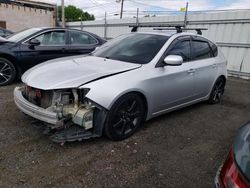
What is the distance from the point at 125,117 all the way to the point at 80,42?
405cm

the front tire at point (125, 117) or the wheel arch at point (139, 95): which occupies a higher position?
the wheel arch at point (139, 95)

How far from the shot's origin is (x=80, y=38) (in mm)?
6754

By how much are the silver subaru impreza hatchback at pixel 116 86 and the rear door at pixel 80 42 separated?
2.38 m

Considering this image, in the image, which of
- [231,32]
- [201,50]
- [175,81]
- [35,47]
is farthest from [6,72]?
[231,32]

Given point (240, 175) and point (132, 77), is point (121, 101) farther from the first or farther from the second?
point (240, 175)

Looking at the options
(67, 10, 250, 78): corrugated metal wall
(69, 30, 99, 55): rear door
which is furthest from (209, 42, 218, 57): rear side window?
(67, 10, 250, 78): corrugated metal wall

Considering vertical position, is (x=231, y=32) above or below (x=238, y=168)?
above

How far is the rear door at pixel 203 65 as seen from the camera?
14.6 feet

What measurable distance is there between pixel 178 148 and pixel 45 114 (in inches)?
72.8

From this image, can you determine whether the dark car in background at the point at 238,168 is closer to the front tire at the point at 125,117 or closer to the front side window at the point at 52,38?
the front tire at the point at 125,117

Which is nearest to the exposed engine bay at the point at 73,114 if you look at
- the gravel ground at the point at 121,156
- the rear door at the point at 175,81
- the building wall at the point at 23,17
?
the gravel ground at the point at 121,156

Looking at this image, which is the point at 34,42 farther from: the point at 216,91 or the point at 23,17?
the point at 23,17

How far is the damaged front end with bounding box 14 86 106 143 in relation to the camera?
9.52ft

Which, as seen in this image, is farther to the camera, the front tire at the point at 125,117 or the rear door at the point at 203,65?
the rear door at the point at 203,65
